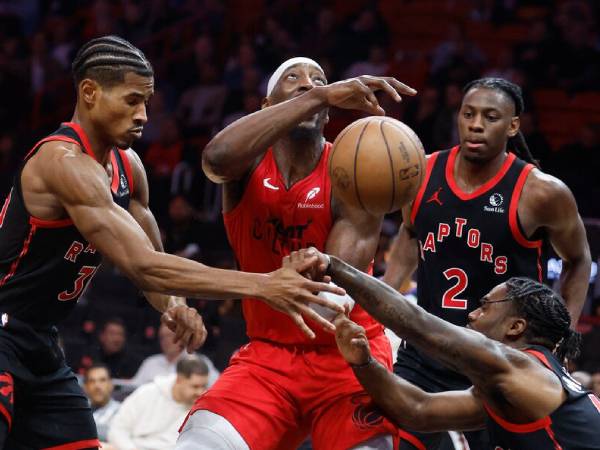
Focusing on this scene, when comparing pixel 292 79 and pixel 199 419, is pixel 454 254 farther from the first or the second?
pixel 199 419

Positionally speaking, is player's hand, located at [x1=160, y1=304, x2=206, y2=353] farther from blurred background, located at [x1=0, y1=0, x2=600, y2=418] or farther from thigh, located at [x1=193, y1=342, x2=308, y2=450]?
blurred background, located at [x1=0, y1=0, x2=600, y2=418]

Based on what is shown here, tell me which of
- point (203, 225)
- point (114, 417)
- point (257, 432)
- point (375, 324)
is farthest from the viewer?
point (203, 225)

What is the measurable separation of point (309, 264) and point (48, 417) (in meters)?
1.31

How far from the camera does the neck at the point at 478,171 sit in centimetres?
546

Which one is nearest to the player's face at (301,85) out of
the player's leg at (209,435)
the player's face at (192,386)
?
the player's leg at (209,435)

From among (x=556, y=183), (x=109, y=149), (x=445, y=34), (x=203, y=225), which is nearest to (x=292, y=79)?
(x=109, y=149)

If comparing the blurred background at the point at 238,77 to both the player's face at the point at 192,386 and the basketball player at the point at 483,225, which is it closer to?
the player's face at the point at 192,386

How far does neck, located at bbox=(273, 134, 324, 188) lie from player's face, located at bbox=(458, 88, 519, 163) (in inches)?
37.2

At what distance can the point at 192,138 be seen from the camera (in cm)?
1341

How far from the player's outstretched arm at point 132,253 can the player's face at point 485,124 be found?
173cm

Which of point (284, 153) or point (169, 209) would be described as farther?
point (169, 209)

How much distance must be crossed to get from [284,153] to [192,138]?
8.70 meters

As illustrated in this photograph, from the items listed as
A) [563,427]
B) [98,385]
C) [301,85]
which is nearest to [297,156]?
[301,85]

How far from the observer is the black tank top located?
5262 millimetres
